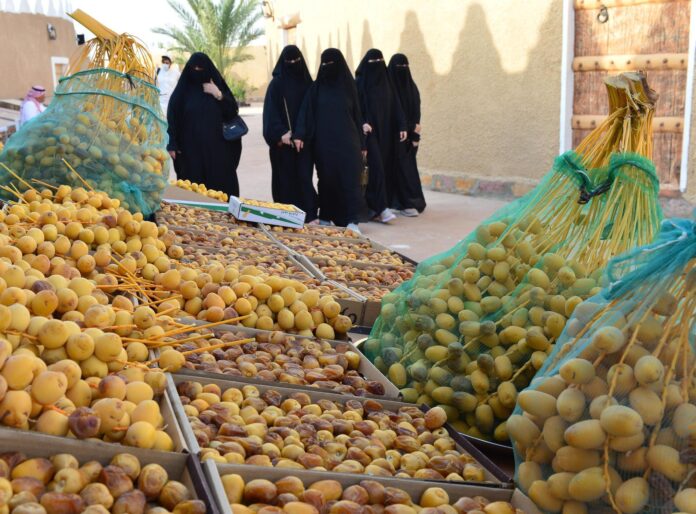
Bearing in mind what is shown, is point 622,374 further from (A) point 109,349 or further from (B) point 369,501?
(A) point 109,349

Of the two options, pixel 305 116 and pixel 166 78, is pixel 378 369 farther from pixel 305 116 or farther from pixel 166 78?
pixel 166 78

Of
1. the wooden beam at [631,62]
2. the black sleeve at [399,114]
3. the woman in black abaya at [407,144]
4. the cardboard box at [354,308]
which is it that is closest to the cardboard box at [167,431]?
the cardboard box at [354,308]

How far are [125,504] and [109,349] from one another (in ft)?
1.66

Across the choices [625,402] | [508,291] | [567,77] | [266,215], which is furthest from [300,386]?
[567,77]

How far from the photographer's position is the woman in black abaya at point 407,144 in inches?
364

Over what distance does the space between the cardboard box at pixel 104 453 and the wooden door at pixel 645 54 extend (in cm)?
707

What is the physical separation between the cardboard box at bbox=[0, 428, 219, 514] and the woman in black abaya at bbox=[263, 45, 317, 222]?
6.86 m

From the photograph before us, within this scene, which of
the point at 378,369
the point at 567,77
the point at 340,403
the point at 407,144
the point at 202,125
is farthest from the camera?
the point at 407,144

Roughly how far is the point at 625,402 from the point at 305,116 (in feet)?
22.5

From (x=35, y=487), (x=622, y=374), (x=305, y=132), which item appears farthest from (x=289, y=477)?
(x=305, y=132)

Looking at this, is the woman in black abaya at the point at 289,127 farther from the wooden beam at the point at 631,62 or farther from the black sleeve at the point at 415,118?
the wooden beam at the point at 631,62

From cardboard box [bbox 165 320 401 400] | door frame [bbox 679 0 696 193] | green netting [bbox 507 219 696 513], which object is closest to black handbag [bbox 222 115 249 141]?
door frame [bbox 679 0 696 193]

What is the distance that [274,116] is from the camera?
809 cm

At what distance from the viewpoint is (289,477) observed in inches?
56.1
